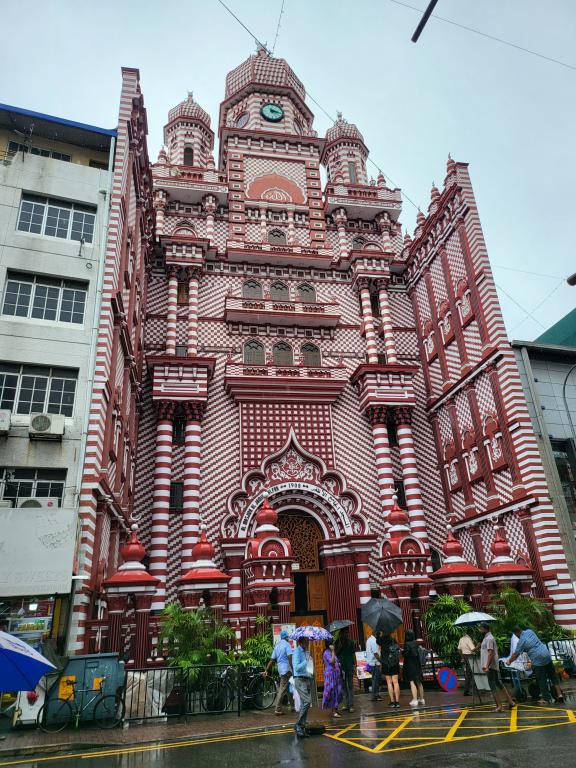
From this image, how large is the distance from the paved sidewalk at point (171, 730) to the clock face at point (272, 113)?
34.8 m

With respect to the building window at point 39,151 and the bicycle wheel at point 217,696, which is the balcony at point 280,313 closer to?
the building window at point 39,151

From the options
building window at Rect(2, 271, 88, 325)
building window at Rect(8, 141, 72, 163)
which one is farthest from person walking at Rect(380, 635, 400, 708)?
building window at Rect(8, 141, 72, 163)

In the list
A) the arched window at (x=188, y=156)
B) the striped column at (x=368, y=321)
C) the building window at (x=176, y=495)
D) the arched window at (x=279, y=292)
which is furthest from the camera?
the arched window at (x=188, y=156)

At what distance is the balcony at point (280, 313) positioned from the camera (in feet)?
98.9

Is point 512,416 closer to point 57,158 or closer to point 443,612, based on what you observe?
point 443,612

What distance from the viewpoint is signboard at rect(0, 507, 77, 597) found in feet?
51.1

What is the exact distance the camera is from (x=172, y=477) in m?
26.4

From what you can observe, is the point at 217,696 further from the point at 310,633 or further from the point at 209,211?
the point at 209,211

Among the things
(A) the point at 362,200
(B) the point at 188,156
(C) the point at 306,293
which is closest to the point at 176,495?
(C) the point at 306,293

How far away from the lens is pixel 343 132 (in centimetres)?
4075

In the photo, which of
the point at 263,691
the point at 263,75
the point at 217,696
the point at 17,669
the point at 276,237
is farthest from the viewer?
the point at 263,75

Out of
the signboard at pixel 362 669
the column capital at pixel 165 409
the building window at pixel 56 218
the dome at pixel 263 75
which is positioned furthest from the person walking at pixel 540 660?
the dome at pixel 263 75

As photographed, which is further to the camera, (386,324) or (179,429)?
(386,324)

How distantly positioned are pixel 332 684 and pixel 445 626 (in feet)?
22.3
